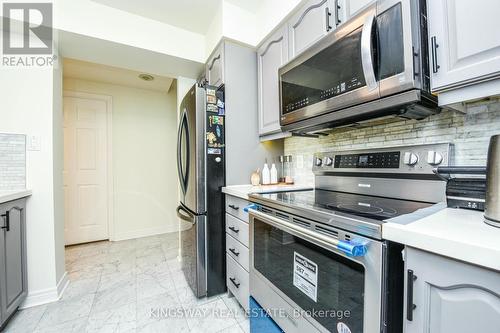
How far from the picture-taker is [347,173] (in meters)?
1.40

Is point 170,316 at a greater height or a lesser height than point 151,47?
lesser

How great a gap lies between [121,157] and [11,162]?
1.71 metres

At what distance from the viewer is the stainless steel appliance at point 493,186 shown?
0.61 metres

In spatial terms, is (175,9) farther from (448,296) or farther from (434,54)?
(448,296)

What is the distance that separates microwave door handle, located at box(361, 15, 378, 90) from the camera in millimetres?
894

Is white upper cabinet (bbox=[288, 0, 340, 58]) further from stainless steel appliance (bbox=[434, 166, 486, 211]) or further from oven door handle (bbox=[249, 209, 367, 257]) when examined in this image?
oven door handle (bbox=[249, 209, 367, 257])

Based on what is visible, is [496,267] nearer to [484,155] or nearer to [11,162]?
[484,155]

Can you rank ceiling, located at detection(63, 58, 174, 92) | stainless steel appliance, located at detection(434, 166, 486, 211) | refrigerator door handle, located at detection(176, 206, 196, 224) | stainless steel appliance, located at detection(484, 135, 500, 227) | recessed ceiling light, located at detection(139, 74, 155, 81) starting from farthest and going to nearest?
recessed ceiling light, located at detection(139, 74, 155, 81)
ceiling, located at detection(63, 58, 174, 92)
refrigerator door handle, located at detection(176, 206, 196, 224)
stainless steel appliance, located at detection(434, 166, 486, 211)
stainless steel appliance, located at detection(484, 135, 500, 227)

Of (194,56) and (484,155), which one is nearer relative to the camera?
(484,155)

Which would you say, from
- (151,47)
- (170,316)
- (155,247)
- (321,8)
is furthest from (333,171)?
(155,247)

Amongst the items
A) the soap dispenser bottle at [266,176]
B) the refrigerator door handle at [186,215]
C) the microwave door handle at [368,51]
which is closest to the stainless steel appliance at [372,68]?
the microwave door handle at [368,51]

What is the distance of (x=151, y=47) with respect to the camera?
201 centimetres

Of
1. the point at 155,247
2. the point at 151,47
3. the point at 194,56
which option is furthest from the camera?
the point at 155,247

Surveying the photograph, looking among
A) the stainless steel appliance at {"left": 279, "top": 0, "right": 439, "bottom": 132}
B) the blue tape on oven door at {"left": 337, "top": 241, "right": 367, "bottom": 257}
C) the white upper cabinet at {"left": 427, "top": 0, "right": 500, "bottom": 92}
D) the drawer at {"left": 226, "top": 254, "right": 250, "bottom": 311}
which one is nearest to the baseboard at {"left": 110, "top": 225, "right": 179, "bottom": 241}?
the drawer at {"left": 226, "top": 254, "right": 250, "bottom": 311}
